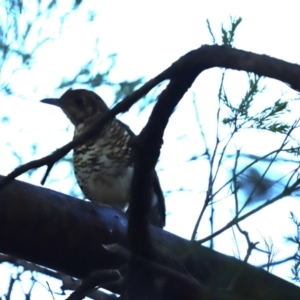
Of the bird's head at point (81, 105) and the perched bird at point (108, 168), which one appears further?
the bird's head at point (81, 105)

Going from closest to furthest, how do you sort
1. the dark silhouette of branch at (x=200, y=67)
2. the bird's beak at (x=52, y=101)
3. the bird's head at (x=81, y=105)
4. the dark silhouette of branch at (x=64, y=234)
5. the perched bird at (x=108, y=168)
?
the dark silhouette of branch at (x=200, y=67), the dark silhouette of branch at (x=64, y=234), the perched bird at (x=108, y=168), the bird's beak at (x=52, y=101), the bird's head at (x=81, y=105)

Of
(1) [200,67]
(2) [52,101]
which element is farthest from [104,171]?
(1) [200,67]

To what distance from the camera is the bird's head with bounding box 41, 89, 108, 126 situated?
3.68 metres

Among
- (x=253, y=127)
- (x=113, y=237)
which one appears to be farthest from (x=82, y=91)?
(x=253, y=127)

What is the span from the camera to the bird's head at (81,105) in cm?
368

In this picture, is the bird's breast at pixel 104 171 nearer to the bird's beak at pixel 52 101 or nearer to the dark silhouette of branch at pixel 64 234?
the bird's beak at pixel 52 101

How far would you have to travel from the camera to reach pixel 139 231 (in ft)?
4.46

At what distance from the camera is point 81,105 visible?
12.2 ft

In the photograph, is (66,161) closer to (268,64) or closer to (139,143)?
(139,143)

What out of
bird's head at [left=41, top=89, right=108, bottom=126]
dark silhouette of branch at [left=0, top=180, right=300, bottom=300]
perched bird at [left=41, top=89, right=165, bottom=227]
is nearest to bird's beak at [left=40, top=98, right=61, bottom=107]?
bird's head at [left=41, top=89, right=108, bottom=126]

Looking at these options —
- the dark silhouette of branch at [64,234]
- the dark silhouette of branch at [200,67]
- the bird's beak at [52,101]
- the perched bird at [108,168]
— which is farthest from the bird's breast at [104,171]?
the dark silhouette of branch at [200,67]

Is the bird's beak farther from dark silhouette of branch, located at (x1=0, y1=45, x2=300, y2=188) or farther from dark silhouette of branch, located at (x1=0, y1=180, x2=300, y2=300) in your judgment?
dark silhouette of branch, located at (x1=0, y1=45, x2=300, y2=188)

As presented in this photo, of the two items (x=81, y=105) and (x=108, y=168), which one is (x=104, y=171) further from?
(x=81, y=105)

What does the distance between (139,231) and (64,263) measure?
0.77 metres
